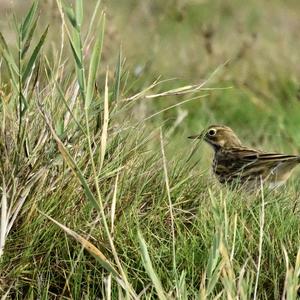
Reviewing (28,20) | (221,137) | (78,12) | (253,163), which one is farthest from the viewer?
(221,137)

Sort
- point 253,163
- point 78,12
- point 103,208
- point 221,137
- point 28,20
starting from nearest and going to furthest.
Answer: point 78,12 → point 28,20 → point 103,208 → point 253,163 → point 221,137

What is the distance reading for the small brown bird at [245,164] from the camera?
544 cm

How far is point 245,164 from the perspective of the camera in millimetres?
5801

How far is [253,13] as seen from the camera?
39.1ft

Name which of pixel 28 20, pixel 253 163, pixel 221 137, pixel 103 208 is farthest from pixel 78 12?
pixel 221 137

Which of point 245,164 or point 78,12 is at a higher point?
point 78,12

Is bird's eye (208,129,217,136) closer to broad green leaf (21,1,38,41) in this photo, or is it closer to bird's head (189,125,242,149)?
bird's head (189,125,242,149)

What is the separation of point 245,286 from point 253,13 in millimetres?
8517

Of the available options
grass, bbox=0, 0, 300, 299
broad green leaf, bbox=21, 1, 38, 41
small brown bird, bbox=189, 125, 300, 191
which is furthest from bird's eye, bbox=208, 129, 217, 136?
broad green leaf, bbox=21, 1, 38, 41

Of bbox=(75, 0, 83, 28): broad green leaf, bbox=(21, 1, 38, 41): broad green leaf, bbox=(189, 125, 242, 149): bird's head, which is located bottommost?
bbox=(189, 125, 242, 149): bird's head

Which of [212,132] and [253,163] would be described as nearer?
[253,163]

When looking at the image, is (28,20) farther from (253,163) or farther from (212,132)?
(212,132)

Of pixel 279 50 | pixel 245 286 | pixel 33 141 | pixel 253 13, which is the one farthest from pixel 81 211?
pixel 253 13

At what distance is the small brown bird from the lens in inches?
214
